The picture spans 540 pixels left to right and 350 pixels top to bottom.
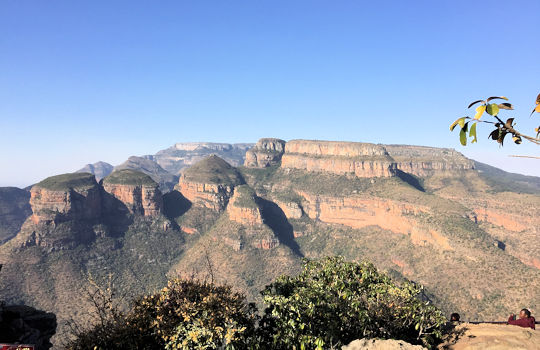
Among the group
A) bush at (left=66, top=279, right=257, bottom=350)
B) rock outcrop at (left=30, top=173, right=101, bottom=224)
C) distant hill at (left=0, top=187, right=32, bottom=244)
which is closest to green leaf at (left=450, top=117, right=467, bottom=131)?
bush at (left=66, top=279, right=257, bottom=350)

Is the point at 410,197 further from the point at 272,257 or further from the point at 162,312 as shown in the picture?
the point at 162,312

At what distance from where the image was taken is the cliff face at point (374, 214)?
90.2 m

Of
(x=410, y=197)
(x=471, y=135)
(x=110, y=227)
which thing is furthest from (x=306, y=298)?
(x=110, y=227)

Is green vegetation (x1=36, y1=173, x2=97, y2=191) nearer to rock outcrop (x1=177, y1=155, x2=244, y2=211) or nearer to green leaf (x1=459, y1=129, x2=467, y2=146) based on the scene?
rock outcrop (x1=177, y1=155, x2=244, y2=211)

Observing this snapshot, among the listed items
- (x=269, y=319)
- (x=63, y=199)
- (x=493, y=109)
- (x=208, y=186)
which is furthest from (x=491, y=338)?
(x=208, y=186)

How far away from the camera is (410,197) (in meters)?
106

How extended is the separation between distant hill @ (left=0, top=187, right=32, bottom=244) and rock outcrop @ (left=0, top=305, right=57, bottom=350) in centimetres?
14800

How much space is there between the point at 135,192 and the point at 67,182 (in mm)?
27473

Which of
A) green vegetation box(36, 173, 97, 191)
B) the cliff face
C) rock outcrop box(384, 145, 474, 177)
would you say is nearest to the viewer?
the cliff face

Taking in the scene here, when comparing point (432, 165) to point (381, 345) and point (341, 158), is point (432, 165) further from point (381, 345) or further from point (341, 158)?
point (381, 345)

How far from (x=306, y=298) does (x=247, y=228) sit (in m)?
113

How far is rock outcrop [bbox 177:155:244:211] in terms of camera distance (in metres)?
152

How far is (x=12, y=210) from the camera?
159m

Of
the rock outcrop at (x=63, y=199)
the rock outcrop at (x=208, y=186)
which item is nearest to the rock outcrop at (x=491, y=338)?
the rock outcrop at (x=63, y=199)
